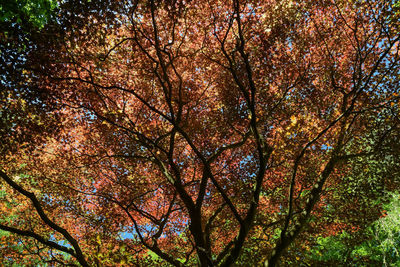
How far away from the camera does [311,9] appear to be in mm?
10219

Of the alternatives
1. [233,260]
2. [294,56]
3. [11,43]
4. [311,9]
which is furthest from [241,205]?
[11,43]

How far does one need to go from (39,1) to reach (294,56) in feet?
33.9

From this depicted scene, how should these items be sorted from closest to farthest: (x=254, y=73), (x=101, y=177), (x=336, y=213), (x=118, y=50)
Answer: (x=118, y=50) < (x=336, y=213) < (x=254, y=73) < (x=101, y=177)

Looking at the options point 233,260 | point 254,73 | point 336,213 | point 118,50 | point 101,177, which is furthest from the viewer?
point 101,177

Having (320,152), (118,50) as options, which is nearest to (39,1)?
(118,50)

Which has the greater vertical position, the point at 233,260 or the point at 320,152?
the point at 320,152

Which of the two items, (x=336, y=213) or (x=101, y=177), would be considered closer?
(x=336, y=213)

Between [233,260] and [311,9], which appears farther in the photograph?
[311,9]

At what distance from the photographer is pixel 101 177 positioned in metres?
14.7

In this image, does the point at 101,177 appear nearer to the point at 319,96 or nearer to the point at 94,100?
the point at 94,100

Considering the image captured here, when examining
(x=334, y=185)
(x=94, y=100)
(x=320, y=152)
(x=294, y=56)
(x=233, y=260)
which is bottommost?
(x=233, y=260)

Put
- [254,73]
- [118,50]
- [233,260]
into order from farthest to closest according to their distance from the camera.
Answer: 1. [254,73]
2. [118,50]
3. [233,260]

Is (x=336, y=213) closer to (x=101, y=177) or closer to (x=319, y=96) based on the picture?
(x=319, y=96)

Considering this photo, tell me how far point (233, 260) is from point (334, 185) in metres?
8.39
